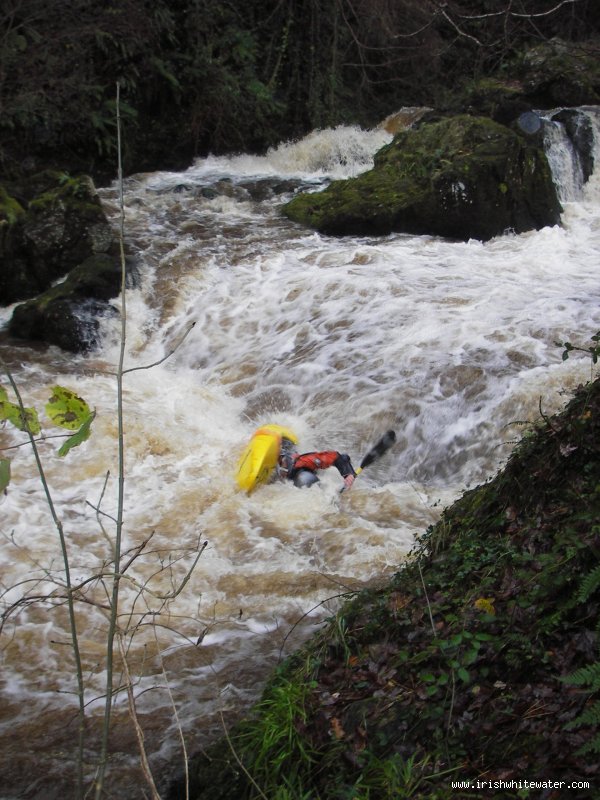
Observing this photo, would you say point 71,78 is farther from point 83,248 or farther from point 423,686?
point 423,686

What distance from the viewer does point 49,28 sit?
11.4m

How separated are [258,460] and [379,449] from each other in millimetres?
895

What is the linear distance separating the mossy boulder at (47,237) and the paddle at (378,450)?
16.4ft

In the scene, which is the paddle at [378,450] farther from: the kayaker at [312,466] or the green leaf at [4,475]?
the green leaf at [4,475]

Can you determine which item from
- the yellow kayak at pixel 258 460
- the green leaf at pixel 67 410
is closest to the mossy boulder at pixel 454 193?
the yellow kayak at pixel 258 460

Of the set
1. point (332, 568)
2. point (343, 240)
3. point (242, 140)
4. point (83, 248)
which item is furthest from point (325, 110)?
point (332, 568)

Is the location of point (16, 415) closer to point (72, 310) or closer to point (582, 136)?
point (72, 310)

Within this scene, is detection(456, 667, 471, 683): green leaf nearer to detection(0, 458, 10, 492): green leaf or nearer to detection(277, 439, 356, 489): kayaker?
detection(0, 458, 10, 492): green leaf

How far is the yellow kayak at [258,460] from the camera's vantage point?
5.12 metres

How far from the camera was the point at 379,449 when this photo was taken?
17.5ft

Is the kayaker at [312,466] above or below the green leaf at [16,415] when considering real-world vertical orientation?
below

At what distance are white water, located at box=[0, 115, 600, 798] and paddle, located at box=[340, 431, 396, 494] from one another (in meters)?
0.16

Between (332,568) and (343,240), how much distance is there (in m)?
6.06

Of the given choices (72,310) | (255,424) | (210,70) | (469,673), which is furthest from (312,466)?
→ (210,70)
